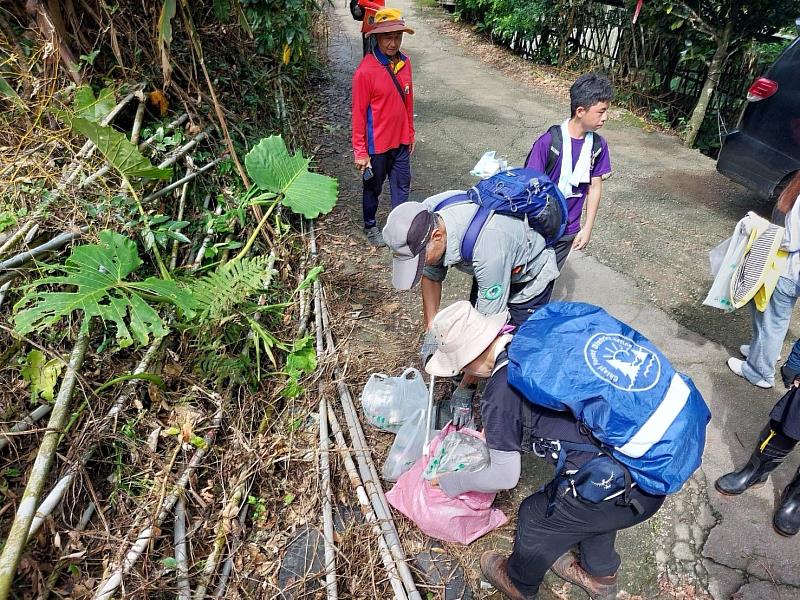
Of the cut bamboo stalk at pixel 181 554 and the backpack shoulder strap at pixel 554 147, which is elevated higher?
the backpack shoulder strap at pixel 554 147

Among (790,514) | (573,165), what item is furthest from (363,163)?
(790,514)

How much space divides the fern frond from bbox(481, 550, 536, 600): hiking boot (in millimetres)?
2080

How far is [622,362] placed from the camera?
1.73 meters

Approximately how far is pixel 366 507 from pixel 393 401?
1.89 ft

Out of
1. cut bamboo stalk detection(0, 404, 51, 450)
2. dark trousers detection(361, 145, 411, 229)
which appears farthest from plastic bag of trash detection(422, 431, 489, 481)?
dark trousers detection(361, 145, 411, 229)

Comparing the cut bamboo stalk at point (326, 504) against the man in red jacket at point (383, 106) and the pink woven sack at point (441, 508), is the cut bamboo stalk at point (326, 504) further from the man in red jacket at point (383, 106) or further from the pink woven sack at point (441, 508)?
the man in red jacket at point (383, 106)

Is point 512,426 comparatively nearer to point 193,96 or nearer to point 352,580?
point 352,580

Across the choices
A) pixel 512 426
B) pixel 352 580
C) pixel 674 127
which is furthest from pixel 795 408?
pixel 674 127

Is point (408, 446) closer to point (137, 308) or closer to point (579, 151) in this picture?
point (137, 308)

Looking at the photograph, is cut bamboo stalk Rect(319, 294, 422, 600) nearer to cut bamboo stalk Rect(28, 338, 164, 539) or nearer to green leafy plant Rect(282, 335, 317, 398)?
green leafy plant Rect(282, 335, 317, 398)

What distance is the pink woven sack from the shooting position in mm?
2469

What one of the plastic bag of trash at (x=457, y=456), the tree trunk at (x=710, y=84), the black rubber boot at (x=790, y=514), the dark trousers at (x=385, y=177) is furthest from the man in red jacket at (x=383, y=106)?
the tree trunk at (x=710, y=84)

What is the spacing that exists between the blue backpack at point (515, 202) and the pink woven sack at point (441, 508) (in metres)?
1.03

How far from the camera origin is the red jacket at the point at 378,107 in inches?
161
